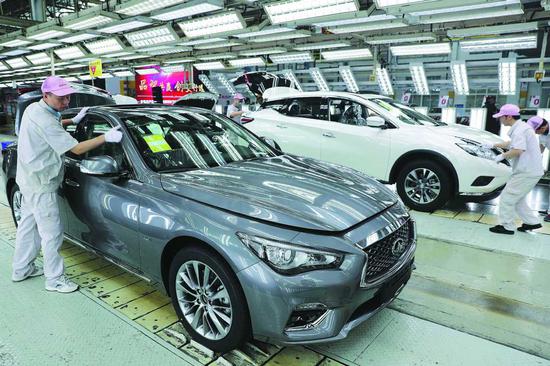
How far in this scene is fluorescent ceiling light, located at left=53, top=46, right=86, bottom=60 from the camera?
11.3m

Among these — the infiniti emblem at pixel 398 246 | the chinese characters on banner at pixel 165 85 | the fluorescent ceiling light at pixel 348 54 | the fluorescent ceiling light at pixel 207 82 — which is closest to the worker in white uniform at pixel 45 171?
the infiniti emblem at pixel 398 246

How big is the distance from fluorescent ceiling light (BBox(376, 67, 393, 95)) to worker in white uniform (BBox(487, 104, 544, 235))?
7.55 m

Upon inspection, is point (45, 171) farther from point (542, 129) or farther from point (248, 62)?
point (248, 62)

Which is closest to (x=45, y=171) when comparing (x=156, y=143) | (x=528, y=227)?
(x=156, y=143)

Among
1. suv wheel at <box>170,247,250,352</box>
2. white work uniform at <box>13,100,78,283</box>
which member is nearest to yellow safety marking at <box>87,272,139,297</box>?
white work uniform at <box>13,100,78,283</box>

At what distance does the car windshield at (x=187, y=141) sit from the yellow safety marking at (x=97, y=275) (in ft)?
4.05

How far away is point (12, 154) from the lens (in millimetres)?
3795

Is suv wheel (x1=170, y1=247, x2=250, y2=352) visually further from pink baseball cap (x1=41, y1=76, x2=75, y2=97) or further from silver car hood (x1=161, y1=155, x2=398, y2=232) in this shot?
pink baseball cap (x1=41, y1=76, x2=75, y2=97)

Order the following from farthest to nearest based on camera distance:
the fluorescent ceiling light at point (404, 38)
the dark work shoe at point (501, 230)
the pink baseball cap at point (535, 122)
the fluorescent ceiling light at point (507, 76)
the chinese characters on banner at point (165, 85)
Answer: the chinese characters on banner at point (165, 85) → the fluorescent ceiling light at point (507, 76) → the fluorescent ceiling light at point (404, 38) → the pink baseball cap at point (535, 122) → the dark work shoe at point (501, 230)

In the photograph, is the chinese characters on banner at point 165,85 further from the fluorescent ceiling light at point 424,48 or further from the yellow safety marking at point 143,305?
the yellow safety marking at point 143,305

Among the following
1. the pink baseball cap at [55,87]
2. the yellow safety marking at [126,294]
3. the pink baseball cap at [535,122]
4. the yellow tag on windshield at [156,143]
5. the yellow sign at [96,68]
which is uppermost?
the yellow sign at [96,68]

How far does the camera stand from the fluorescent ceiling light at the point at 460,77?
10031mm

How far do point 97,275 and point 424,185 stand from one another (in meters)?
3.91

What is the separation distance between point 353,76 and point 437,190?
853cm
